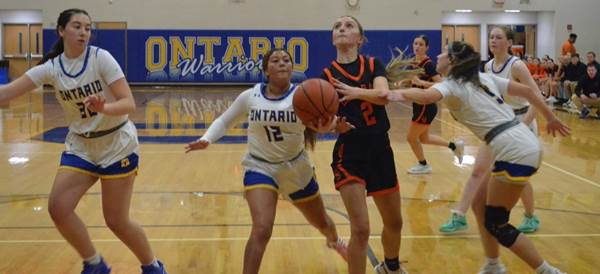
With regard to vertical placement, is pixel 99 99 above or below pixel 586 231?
above

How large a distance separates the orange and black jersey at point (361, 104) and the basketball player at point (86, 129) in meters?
1.41

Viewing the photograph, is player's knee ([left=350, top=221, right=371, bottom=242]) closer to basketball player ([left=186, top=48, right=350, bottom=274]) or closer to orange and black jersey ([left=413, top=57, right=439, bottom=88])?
basketball player ([left=186, top=48, right=350, bottom=274])

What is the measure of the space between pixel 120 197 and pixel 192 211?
272 centimetres

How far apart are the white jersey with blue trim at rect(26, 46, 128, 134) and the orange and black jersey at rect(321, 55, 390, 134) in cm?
146

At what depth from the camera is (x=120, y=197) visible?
469 cm

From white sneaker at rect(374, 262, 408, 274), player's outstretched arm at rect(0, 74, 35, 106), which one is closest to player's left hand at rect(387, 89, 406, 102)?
white sneaker at rect(374, 262, 408, 274)

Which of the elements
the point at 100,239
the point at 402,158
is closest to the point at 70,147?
the point at 100,239

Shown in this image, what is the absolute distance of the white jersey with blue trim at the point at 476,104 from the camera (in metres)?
4.70

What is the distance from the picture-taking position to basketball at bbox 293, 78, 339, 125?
4410mm

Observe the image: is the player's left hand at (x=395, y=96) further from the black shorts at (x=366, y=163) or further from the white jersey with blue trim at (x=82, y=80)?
the white jersey with blue trim at (x=82, y=80)

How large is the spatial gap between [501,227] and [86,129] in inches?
112

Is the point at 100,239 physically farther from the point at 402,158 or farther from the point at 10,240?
the point at 402,158

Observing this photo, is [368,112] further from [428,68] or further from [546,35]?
[546,35]

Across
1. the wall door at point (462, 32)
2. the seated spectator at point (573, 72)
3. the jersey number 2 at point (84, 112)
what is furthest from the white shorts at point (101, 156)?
the wall door at point (462, 32)
